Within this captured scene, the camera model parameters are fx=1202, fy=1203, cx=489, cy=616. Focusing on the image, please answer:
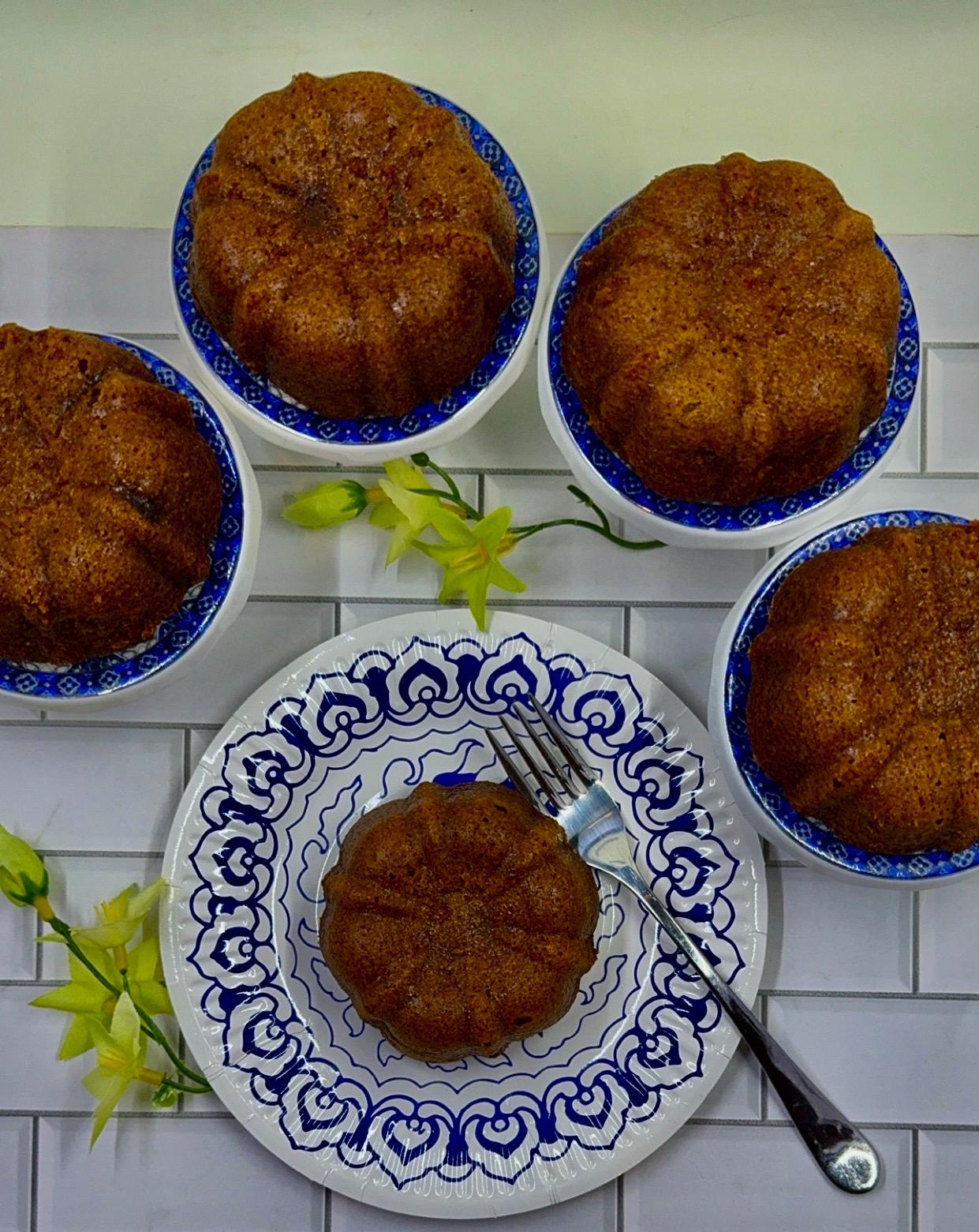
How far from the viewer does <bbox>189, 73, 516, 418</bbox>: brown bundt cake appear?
137 cm

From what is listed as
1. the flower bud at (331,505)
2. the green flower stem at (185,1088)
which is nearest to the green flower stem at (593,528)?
the flower bud at (331,505)

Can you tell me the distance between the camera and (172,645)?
1.48 meters

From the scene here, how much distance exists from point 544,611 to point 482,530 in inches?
8.5

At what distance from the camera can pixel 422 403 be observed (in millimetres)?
1491

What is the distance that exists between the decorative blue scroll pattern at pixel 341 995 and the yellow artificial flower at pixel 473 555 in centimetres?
10

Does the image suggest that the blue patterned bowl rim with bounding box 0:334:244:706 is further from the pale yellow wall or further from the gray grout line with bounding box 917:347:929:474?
the gray grout line with bounding box 917:347:929:474

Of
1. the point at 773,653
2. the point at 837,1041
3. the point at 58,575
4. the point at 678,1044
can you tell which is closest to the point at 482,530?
the point at 773,653

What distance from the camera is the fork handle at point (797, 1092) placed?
5.34ft

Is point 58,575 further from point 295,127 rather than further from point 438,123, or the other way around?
point 438,123

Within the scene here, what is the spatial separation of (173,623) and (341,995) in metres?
0.59

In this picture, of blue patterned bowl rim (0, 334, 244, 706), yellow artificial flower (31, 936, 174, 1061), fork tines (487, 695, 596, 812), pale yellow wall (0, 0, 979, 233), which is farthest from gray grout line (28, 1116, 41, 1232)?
pale yellow wall (0, 0, 979, 233)

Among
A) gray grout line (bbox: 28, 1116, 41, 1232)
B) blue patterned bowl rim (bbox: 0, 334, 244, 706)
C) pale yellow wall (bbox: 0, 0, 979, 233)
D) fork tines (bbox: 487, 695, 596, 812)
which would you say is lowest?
gray grout line (bbox: 28, 1116, 41, 1232)

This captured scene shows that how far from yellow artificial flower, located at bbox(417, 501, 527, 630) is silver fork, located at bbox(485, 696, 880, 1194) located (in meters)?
0.17

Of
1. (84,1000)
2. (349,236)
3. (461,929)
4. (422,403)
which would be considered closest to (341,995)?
(461,929)
